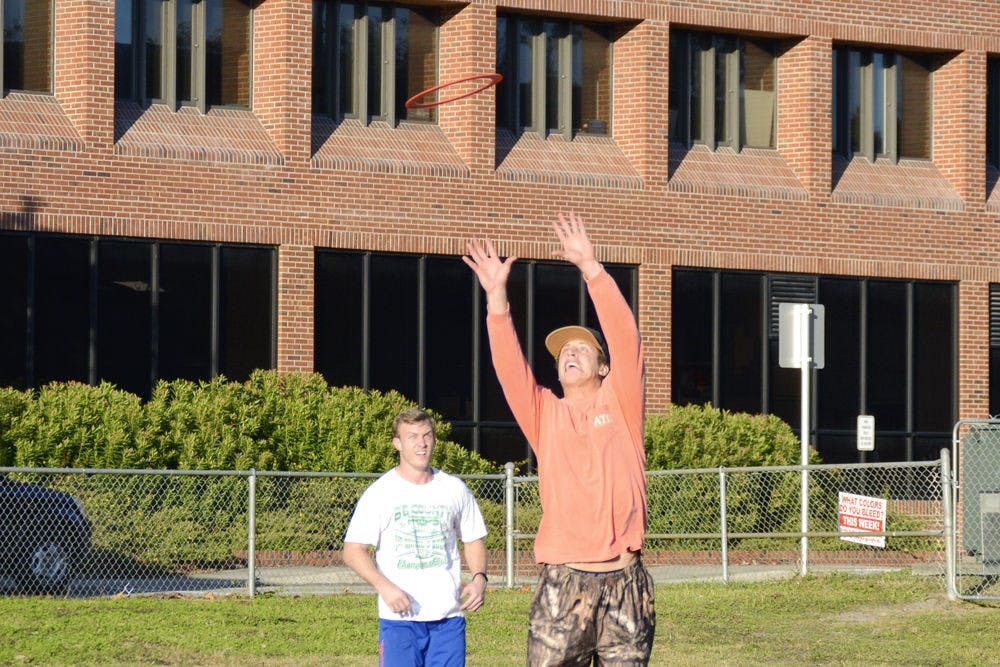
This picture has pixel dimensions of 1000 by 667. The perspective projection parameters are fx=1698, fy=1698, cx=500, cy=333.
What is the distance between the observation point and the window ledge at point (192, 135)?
2273 centimetres

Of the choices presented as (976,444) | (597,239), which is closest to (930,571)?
(976,444)

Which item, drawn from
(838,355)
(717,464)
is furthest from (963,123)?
(717,464)

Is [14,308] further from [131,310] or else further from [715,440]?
[715,440]

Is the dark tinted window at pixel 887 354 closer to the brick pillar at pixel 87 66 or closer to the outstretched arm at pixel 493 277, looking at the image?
the brick pillar at pixel 87 66

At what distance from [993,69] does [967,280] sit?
3.78 meters

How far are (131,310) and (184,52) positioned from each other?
3736 millimetres

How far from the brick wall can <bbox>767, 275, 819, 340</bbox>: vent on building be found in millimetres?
250

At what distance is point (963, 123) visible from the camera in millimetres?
27656

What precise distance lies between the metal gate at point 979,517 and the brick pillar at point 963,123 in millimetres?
11648

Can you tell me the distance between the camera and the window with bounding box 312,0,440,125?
79.5 feet

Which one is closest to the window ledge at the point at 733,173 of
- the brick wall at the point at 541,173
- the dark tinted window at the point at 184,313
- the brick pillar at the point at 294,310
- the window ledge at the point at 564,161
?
the brick wall at the point at 541,173

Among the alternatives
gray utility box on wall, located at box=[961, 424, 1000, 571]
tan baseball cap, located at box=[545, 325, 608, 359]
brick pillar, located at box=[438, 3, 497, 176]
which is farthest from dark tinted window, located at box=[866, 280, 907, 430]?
tan baseball cap, located at box=[545, 325, 608, 359]

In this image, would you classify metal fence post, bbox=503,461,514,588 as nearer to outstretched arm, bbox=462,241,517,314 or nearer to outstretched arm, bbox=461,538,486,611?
outstretched arm, bbox=461,538,486,611

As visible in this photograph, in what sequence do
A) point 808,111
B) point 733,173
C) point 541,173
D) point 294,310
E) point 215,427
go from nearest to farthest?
point 215,427
point 294,310
point 541,173
point 733,173
point 808,111
